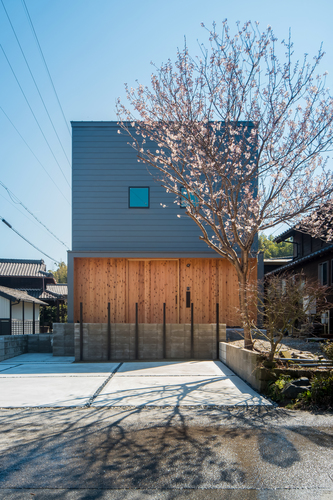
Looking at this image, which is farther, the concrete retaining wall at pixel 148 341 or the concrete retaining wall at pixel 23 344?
the concrete retaining wall at pixel 23 344

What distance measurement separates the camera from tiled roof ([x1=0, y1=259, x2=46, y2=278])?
2923 centimetres

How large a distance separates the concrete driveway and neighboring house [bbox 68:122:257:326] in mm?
2633

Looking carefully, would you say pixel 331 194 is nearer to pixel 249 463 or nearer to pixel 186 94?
pixel 186 94

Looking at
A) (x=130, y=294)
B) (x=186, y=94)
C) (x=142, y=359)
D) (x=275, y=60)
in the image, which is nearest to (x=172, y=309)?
(x=130, y=294)

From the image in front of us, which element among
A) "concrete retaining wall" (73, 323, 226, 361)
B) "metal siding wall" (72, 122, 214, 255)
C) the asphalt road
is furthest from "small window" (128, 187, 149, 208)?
the asphalt road

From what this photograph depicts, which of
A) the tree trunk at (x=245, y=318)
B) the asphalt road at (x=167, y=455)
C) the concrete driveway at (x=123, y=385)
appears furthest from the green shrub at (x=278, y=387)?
the tree trunk at (x=245, y=318)

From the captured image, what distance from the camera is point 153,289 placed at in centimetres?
1182

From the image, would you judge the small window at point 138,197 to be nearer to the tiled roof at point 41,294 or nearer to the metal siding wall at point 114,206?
the metal siding wall at point 114,206

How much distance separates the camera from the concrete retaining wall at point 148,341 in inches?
390

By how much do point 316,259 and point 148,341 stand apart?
805cm

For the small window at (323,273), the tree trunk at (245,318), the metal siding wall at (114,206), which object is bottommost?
the tree trunk at (245,318)

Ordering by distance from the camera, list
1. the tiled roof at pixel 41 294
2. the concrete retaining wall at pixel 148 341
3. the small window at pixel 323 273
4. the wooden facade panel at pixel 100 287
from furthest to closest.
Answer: the tiled roof at pixel 41 294, the small window at pixel 323 273, the wooden facade panel at pixel 100 287, the concrete retaining wall at pixel 148 341

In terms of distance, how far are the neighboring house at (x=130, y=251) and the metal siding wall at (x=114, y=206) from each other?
30 mm

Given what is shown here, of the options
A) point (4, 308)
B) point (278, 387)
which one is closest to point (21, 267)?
point (4, 308)
